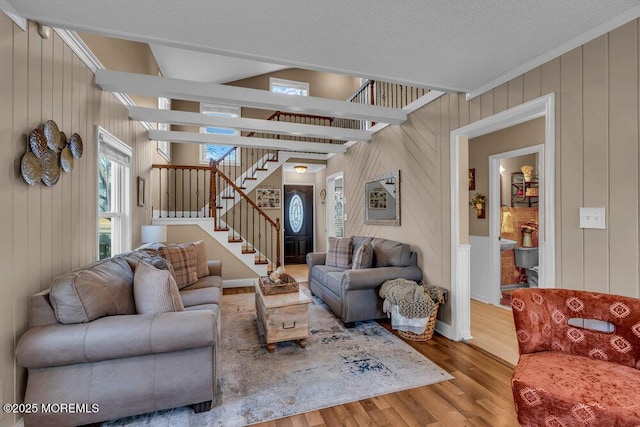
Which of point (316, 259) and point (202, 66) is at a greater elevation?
point (202, 66)

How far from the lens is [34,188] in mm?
1947

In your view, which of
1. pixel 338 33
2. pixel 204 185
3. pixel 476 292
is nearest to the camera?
pixel 338 33

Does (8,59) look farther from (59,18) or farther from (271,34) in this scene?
(271,34)

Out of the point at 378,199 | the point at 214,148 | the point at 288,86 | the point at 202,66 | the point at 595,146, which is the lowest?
the point at 378,199

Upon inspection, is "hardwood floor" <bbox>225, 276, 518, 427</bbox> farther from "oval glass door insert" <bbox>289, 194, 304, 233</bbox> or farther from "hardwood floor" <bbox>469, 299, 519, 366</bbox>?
"oval glass door insert" <bbox>289, 194, 304, 233</bbox>

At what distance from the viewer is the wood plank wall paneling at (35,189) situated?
1.71 metres

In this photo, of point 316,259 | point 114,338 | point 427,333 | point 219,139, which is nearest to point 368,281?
point 427,333

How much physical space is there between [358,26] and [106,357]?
2570mm

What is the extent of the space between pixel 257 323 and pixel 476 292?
3311 millimetres

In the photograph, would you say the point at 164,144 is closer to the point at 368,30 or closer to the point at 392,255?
the point at 392,255

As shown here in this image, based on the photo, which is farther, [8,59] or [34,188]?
[34,188]

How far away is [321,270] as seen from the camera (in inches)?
174

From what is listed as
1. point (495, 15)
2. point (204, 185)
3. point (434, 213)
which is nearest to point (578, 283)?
point (434, 213)

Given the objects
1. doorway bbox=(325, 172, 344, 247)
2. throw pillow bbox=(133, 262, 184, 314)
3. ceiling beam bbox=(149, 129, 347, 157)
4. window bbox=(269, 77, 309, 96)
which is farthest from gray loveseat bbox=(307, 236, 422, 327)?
window bbox=(269, 77, 309, 96)
